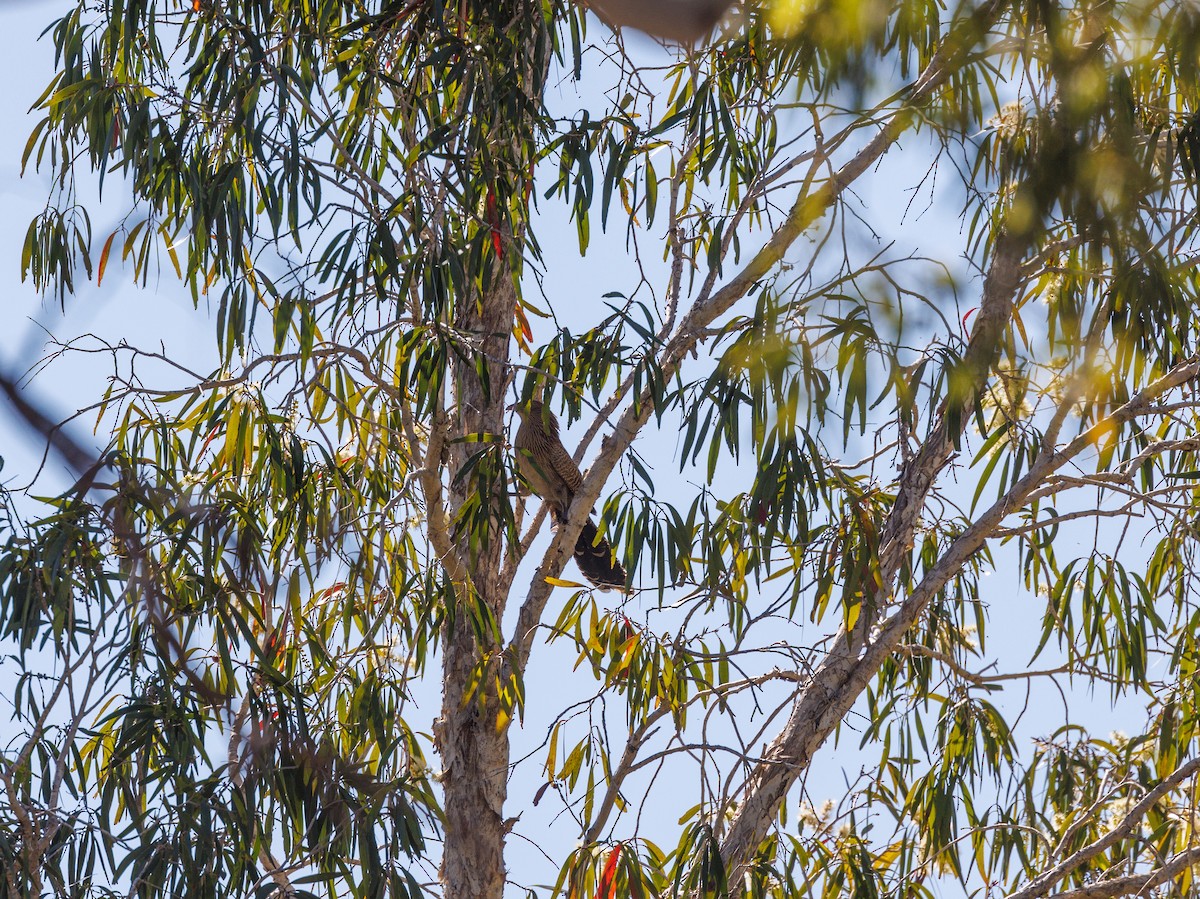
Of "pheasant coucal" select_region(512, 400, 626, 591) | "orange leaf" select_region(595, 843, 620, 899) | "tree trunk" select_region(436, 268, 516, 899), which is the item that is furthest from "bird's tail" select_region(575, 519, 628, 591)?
"orange leaf" select_region(595, 843, 620, 899)

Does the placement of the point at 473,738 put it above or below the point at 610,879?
above

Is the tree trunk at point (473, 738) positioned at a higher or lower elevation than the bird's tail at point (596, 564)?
lower

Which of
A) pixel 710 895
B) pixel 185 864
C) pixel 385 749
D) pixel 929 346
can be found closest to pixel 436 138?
pixel 929 346

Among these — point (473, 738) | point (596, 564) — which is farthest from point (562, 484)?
point (473, 738)

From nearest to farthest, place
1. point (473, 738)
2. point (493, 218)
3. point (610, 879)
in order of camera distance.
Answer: point (610, 879) → point (493, 218) → point (473, 738)

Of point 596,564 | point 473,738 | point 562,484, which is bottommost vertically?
point 473,738

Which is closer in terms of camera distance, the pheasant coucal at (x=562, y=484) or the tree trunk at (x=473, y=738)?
the tree trunk at (x=473, y=738)

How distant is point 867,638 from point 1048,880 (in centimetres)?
66

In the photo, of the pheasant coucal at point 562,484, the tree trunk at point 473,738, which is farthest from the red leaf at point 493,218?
the pheasant coucal at point 562,484

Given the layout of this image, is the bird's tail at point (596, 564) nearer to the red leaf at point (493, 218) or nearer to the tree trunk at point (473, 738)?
the tree trunk at point (473, 738)

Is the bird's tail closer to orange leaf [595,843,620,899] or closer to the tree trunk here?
the tree trunk

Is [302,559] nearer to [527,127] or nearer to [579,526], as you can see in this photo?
[579,526]

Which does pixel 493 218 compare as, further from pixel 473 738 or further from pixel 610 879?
pixel 610 879

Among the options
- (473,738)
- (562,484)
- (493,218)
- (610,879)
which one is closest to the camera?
(610,879)
